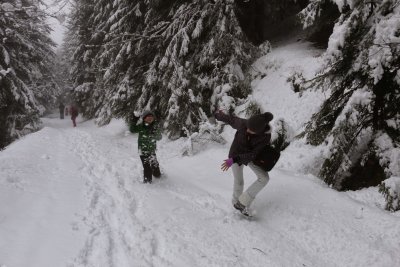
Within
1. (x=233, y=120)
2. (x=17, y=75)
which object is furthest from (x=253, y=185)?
(x=17, y=75)

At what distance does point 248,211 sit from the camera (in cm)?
581

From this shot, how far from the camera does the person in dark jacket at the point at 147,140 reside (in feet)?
25.3

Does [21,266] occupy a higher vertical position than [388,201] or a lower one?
lower

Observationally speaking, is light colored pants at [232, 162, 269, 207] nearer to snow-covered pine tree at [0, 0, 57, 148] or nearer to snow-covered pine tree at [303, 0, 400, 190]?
snow-covered pine tree at [303, 0, 400, 190]

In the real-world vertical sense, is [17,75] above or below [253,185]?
below

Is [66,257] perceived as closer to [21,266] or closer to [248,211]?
[21,266]

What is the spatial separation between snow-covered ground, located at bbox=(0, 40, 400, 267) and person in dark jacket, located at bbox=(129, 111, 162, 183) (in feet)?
1.14

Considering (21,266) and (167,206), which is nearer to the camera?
(21,266)

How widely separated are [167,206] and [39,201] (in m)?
2.15

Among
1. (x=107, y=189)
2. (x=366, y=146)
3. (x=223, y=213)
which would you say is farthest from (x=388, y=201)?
(x=107, y=189)

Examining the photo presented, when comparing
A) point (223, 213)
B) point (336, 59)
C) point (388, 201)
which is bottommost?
point (223, 213)

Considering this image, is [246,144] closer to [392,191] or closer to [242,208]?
[242,208]

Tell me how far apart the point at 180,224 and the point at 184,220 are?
17cm

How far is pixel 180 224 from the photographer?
18.0 ft
